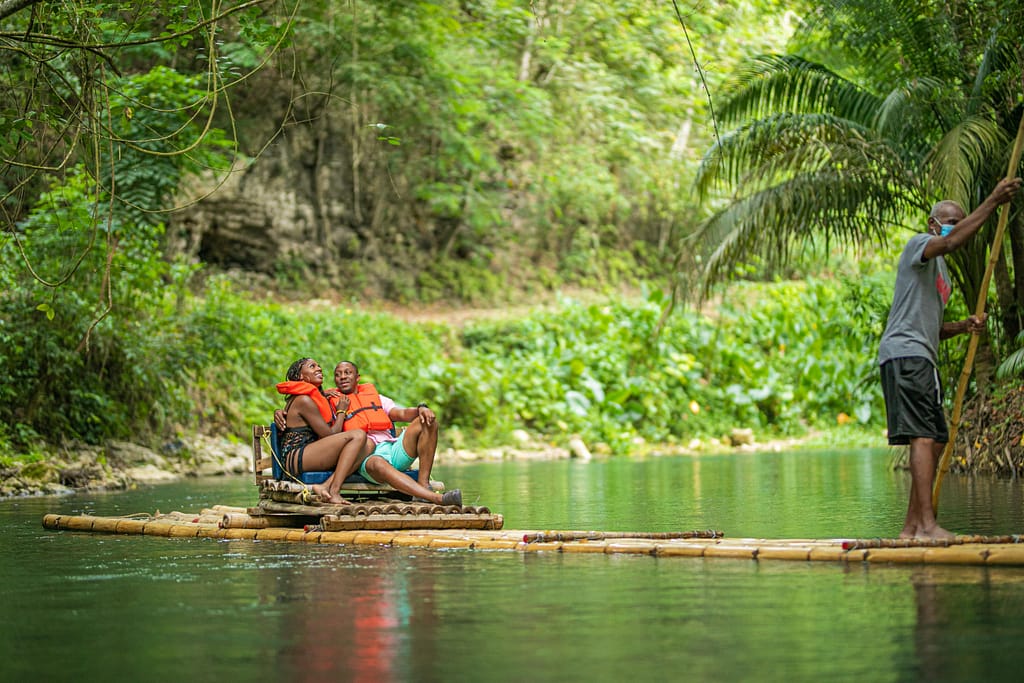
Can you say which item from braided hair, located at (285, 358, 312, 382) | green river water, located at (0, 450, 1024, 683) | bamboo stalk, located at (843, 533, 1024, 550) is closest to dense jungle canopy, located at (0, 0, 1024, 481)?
braided hair, located at (285, 358, 312, 382)

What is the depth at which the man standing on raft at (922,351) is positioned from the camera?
6523 millimetres

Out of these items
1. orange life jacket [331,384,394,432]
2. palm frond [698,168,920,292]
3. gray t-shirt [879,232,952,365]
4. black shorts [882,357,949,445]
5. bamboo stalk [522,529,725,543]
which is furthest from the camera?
palm frond [698,168,920,292]

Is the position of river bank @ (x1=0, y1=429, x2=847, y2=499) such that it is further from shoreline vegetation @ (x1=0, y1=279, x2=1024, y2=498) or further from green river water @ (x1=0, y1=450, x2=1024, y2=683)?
green river water @ (x1=0, y1=450, x2=1024, y2=683)

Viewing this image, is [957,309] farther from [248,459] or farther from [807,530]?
[248,459]

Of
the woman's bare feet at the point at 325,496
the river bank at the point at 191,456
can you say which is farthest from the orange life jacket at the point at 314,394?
the river bank at the point at 191,456

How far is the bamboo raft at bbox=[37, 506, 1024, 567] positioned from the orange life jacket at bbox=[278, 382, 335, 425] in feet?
2.54

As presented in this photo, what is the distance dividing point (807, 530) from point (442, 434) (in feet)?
46.3

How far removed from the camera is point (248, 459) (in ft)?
58.2

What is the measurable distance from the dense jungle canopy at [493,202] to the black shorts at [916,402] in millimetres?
2228

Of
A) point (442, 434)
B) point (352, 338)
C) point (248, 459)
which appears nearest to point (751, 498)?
point (248, 459)

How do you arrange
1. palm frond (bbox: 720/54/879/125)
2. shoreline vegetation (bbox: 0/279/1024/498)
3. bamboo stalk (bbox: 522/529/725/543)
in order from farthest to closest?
1. shoreline vegetation (bbox: 0/279/1024/498)
2. palm frond (bbox: 720/54/879/125)
3. bamboo stalk (bbox: 522/529/725/543)

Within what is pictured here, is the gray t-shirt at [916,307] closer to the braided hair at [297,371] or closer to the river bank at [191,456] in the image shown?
the braided hair at [297,371]

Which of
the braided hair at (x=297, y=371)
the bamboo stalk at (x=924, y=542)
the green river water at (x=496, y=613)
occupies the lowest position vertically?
the green river water at (x=496, y=613)

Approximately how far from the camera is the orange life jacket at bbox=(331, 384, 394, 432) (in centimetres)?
866
